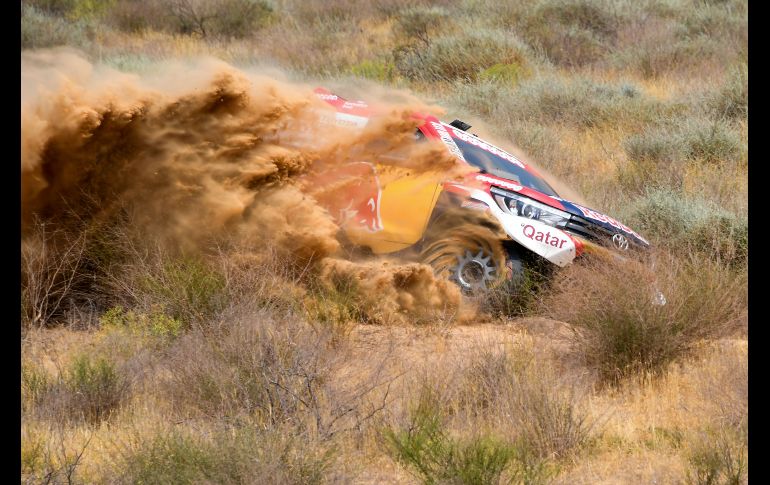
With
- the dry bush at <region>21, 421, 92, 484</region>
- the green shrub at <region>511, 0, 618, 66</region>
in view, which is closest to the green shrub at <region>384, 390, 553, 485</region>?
the dry bush at <region>21, 421, 92, 484</region>

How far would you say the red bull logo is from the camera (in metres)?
8.54

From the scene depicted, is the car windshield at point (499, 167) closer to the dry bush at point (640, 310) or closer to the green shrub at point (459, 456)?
the dry bush at point (640, 310)

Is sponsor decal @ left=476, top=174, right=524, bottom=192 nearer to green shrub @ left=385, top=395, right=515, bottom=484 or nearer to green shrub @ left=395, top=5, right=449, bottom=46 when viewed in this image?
green shrub @ left=385, top=395, right=515, bottom=484

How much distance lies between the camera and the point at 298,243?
330 inches

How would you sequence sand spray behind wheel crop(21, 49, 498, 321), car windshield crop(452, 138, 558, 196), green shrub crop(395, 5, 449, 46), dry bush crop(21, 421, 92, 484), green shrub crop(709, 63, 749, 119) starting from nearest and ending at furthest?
dry bush crop(21, 421, 92, 484) → sand spray behind wheel crop(21, 49, 498, 321) → car windshield crop(452, 138, 558, 196) → green shrub crop(709, 63, 749, 119) → green shrub crop(395, 5, 449, 46)

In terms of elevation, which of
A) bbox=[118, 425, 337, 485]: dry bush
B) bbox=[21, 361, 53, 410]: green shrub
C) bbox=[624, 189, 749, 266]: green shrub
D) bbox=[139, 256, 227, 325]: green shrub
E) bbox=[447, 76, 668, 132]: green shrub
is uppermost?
bbox=[118, 425, 337, 485]: dry bush

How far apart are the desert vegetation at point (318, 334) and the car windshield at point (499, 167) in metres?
1.06

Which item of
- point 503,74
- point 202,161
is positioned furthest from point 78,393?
point 503,74

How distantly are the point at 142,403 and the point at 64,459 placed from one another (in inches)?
34.1

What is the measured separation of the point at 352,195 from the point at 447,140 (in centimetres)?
104

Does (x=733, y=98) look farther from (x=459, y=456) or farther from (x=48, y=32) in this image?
(x=48, y=32)

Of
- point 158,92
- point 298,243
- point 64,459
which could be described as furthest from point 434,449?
point 158,92

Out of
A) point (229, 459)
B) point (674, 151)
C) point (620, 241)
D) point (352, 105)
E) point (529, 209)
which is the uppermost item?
point (229, 459)

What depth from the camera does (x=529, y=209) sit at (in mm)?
8602
